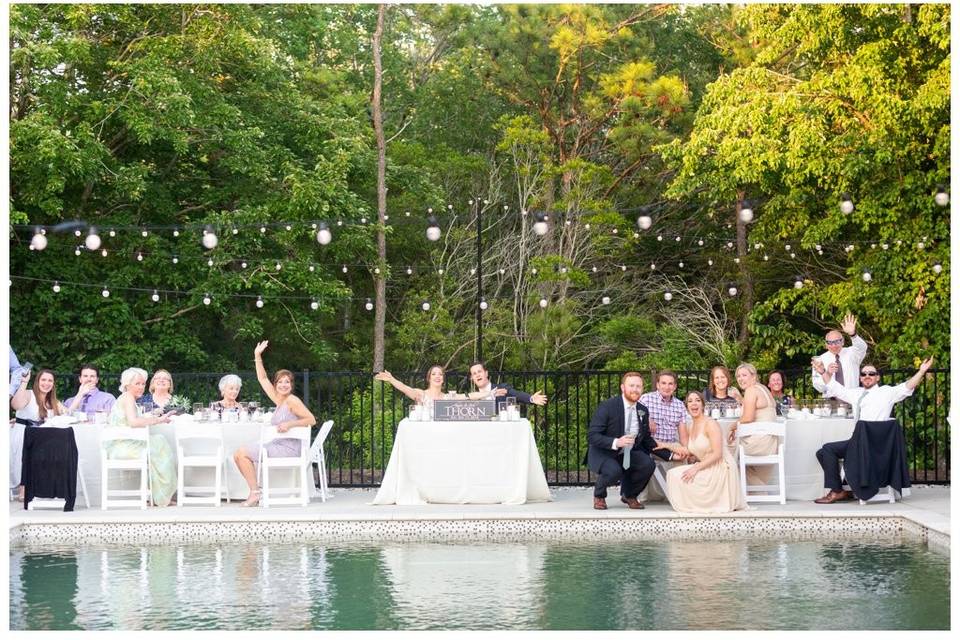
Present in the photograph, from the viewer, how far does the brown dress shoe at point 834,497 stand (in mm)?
9664

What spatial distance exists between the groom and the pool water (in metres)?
1.00

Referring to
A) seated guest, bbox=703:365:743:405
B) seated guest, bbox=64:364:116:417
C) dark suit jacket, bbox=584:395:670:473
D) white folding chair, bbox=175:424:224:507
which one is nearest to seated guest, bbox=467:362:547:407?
dark suit jacket, bbox=584:395:670:473

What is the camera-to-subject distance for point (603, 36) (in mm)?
20625

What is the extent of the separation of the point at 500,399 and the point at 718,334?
10157 mm

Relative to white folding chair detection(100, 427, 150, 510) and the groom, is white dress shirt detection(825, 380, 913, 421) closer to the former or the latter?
the groom

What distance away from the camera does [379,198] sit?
1972 centimetres

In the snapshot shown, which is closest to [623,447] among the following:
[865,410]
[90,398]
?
[865,410]

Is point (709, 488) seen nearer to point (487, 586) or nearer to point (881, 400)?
point (881, 400)

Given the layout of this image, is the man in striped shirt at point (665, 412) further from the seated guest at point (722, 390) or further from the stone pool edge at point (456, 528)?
the stone pool edge at point (456, 528)

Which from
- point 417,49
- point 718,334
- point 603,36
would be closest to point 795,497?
point 718,334

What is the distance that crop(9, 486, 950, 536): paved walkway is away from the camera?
8766 mm

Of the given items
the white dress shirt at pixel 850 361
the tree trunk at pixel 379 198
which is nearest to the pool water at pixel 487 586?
the white dress shirt at pixel 850 361
